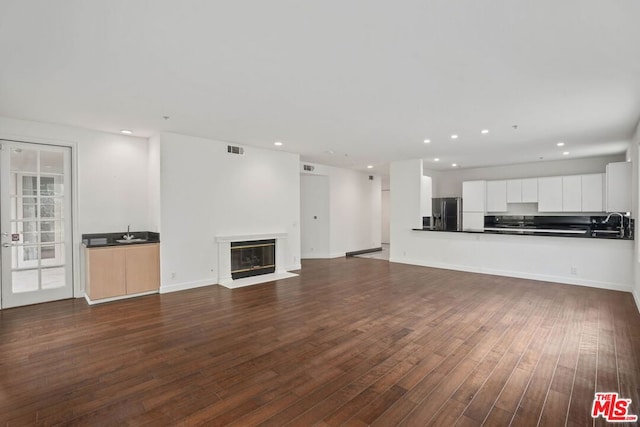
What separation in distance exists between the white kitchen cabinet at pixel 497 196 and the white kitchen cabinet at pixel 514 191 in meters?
0.10

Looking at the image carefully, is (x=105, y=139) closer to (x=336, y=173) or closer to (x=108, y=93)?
(x=108, y=93)

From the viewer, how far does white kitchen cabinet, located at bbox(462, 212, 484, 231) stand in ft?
29.6

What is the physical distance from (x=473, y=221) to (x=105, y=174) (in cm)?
904

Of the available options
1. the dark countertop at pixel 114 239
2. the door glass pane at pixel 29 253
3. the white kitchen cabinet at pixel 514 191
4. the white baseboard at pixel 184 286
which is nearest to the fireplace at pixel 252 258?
the white baseboard at pixel 184 286

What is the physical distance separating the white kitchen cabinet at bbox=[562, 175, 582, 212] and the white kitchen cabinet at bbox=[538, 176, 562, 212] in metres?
0.08

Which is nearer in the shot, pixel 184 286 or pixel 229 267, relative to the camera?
pixel 184 286

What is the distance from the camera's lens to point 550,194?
7.88 metres

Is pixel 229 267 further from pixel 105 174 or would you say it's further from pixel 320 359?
pixel 320 359

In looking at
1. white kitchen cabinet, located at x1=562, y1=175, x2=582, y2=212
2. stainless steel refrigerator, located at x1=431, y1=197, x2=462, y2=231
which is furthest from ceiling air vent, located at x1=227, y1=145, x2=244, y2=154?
white kitchen cabinet, located at x1=562, y1=175, x2=582, y2=212

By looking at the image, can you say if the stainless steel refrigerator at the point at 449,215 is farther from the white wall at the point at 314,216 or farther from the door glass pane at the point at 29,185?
the door glass pane at the point at 29,185

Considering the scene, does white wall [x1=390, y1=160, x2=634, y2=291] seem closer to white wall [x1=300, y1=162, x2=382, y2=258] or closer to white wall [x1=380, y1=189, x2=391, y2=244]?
white wall [x1=300, y1=162, x2=382, y2=258]

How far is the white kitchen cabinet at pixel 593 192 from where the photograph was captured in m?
7.17

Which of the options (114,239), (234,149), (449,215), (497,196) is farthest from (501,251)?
(114,239)
